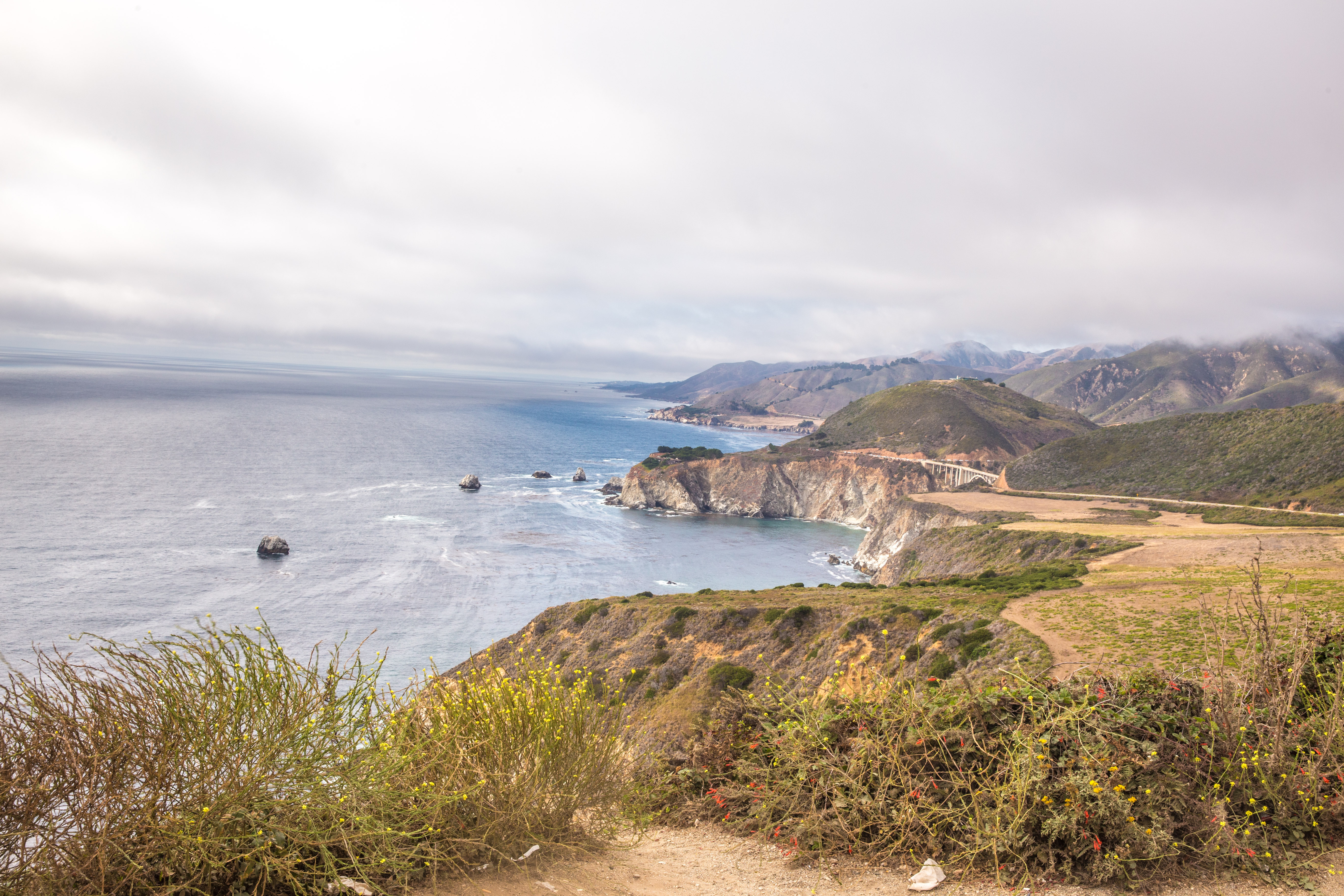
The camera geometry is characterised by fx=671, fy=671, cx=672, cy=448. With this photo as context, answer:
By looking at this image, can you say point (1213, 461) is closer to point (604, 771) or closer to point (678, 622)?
point (678, 622)

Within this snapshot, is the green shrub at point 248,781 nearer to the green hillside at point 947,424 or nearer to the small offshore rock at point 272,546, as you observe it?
the small offshore rock at point 272,546

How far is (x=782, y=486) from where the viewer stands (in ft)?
421

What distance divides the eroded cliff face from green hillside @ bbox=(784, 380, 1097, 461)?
1245 cm

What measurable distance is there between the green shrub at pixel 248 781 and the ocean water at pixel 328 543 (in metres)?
23.5

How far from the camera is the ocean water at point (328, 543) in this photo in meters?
56.3

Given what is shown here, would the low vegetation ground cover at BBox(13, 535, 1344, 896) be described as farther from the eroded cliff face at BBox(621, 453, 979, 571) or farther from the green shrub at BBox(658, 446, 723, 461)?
the green shrub at BBox(658, 446, 723, 461)

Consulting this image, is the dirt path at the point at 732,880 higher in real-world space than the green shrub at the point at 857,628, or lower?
higher

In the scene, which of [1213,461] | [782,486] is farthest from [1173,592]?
[782,486]

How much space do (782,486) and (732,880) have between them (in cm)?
12228

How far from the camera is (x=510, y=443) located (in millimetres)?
187000

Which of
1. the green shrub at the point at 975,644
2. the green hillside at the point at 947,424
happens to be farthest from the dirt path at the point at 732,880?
the green hillside at the point at 947,424

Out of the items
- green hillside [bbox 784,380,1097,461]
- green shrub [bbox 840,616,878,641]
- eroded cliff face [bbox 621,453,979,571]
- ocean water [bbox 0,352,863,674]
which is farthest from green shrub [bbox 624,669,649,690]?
green hillside [bbox 784,380,1097,461]

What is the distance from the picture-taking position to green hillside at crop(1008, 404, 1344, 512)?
67438mm

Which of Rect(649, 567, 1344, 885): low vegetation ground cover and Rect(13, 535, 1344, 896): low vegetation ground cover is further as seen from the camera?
Rect(649, 567, 1344, 885): low vegetation ground cover
